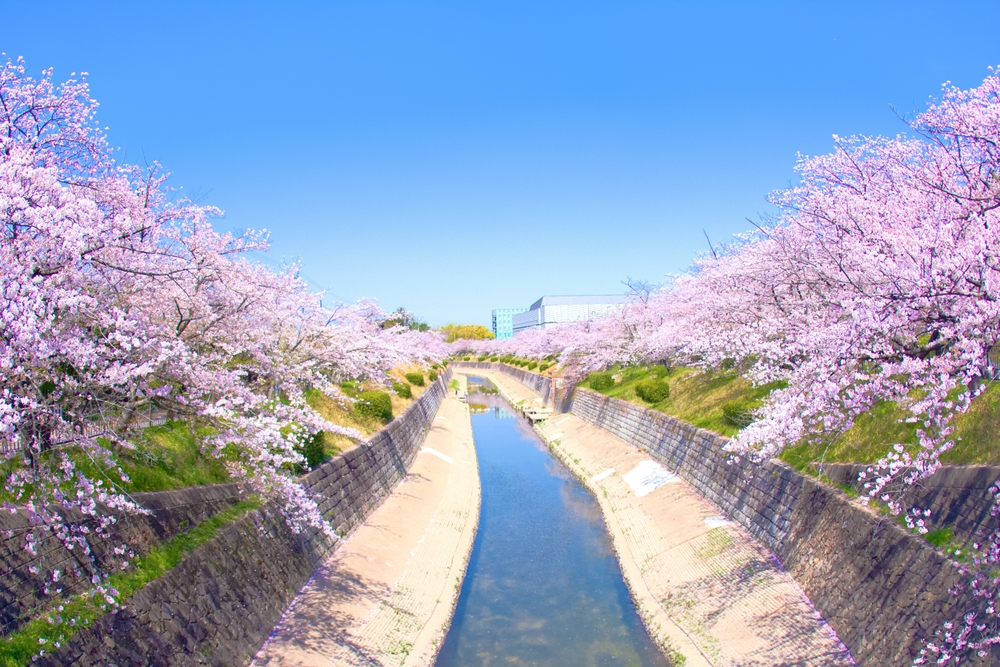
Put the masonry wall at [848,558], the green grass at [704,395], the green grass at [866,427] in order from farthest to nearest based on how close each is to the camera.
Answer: the green grass at [704,395]
the green grass at [866,427]
the masonry wall at [848,558]

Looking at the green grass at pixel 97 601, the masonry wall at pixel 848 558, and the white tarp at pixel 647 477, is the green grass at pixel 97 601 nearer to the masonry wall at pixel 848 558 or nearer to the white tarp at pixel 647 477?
the masonry wall at pixel 848 558

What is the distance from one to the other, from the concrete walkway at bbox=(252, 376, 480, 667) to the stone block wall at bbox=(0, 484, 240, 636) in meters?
2.66

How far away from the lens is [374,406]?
2405 centimetres

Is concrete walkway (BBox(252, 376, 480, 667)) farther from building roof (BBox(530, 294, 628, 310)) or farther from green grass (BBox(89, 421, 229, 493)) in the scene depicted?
building roof (BBox(530, 294, 628, 310))

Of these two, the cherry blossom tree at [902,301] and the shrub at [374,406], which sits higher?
the cherry blossom tree at [902,301]

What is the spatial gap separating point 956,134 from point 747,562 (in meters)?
8.95

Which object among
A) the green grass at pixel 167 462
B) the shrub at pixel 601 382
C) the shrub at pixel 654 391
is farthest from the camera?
the shrub at pixel 601 382

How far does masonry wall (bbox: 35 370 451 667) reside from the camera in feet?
24.5

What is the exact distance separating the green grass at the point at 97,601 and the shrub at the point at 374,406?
12.1 metres

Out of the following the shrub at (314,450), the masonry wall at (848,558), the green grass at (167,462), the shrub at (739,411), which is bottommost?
the masonry wall at (848,558)

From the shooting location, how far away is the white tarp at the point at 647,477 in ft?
71.7

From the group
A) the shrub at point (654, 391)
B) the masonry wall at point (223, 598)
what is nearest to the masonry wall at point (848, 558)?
the masonry wall at point (223, 598)

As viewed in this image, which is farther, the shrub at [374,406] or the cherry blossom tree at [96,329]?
the shrub at [374,406]

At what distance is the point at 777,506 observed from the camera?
14.6 m
